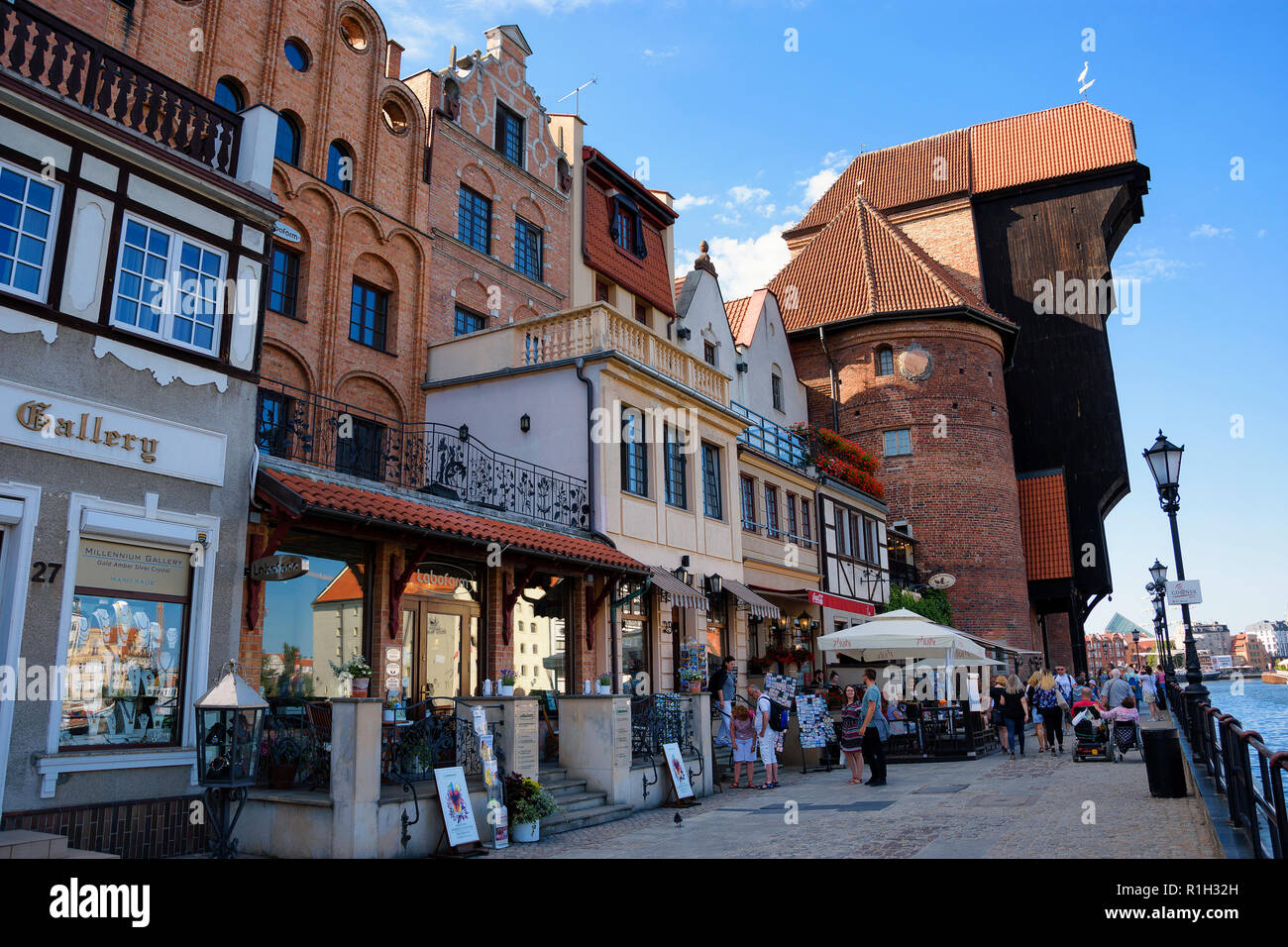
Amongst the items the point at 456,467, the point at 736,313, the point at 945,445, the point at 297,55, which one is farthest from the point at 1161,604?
the point at 297,55

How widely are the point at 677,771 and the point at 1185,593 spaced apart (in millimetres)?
8682

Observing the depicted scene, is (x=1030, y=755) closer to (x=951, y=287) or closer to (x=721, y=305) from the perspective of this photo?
(x=721, y=305)

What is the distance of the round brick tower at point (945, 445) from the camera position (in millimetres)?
37406

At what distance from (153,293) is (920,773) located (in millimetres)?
14193

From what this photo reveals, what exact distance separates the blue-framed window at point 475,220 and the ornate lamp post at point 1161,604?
15542 millimetres

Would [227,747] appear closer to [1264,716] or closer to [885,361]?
[885,361]

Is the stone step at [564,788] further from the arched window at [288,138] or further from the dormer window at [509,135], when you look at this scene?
the dormer window at [509,135]

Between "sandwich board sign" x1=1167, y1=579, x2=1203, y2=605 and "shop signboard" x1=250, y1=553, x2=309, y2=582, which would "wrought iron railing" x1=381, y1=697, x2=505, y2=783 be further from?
"sandwich board sign" x1=1167, y1=579, x2=1203, y2=605

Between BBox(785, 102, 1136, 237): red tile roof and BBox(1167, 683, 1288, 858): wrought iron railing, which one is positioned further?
BBox(785, 102, 1136, 237): red tile roof

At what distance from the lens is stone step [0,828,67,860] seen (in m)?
7.36

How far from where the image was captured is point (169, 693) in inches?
400

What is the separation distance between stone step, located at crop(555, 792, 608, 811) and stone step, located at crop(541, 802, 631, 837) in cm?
8

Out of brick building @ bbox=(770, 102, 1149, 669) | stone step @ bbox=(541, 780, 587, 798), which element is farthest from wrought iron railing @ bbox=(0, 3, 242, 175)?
brick building @ bbox=(770, 102, 1149, 669)
